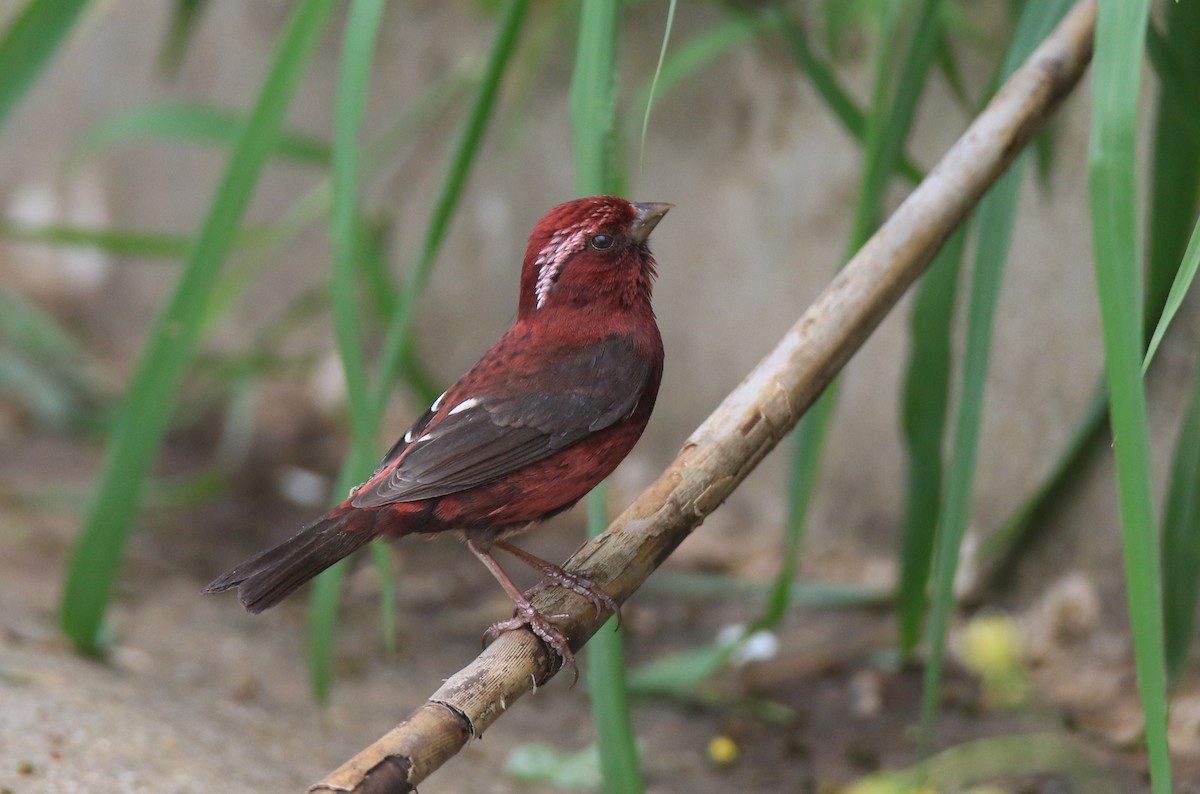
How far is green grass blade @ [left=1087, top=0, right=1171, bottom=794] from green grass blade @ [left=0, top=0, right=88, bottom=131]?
5.64ft

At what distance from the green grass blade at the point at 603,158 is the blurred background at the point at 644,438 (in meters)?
0.35

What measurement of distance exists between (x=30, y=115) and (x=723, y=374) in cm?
443

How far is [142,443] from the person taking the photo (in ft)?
7.20

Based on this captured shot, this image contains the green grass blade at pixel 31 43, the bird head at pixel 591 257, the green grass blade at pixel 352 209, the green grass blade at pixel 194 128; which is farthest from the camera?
the green grass blade at pixel 194 128

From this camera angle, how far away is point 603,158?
61.9 inches

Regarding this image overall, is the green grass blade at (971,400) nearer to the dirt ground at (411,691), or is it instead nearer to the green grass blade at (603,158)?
the green grass blade at (603,158)

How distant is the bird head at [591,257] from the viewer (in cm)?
148

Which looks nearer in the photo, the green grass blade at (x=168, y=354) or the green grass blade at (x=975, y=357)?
the green grass blade at (x=975, y=357)

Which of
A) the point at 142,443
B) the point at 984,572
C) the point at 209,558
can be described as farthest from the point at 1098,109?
the point at 209,558

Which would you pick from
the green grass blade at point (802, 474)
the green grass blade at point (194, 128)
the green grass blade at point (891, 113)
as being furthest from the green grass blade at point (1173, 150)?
the green grass blade at point (194, 128)

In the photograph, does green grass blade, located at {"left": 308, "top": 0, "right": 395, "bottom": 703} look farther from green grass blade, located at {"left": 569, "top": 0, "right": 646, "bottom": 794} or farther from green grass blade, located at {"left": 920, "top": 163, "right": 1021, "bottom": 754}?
green grass blade, located at {"left": 920, "top": 163, "right": 1021, "bottom": 754}

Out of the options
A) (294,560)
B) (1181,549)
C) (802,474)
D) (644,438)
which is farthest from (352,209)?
(644,438)

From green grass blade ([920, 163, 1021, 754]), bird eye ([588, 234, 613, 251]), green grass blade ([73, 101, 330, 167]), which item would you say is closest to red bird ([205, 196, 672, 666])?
bird eye ([588, 234, 613, 251])

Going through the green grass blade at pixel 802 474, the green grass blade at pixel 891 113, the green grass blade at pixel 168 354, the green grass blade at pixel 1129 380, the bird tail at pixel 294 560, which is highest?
the green grass blade at pixel 168 354
